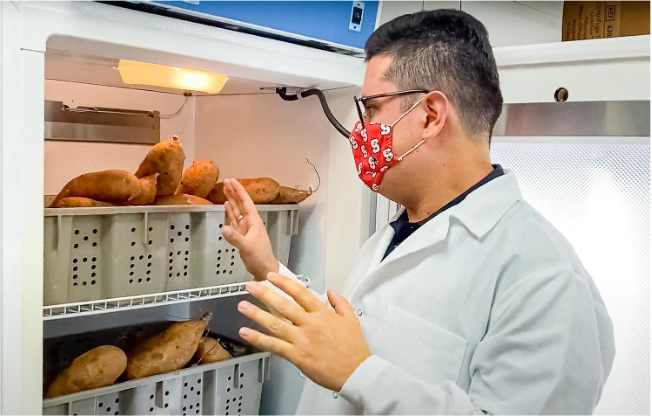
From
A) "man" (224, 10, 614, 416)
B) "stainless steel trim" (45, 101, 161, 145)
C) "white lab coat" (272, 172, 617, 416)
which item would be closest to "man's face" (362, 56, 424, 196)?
"man" (224, 10, 614, 416)

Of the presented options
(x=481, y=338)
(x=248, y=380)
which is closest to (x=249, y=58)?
(x=481, y=338)

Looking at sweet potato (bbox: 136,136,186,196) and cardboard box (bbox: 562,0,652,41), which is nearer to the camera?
cardboard box (bbox: 562,0,652,41)

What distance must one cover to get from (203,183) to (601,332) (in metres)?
0.86

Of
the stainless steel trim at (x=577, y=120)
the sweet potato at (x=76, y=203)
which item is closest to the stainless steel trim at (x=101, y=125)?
the sweet potato at (x=76, y=203)

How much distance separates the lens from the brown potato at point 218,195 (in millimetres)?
1359

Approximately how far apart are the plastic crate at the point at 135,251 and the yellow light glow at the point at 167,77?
0.88 feet

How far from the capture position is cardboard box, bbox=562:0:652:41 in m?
0.73

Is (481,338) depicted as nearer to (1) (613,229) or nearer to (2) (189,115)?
(1) (613,229)

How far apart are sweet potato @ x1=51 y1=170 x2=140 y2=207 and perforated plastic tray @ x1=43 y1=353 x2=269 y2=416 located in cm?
37

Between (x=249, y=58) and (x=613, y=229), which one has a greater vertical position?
(x=249, y=58)

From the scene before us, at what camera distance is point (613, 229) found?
2.71 feet

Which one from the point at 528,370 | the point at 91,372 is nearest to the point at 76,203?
the point at 91,372

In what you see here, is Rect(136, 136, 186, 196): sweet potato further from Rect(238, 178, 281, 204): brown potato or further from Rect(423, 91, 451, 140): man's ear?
Rect(423, 91, 451, 140): man's ear

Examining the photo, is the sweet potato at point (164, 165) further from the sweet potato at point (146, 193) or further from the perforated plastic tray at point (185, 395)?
the perforated plastic tray at point (185, 395)
